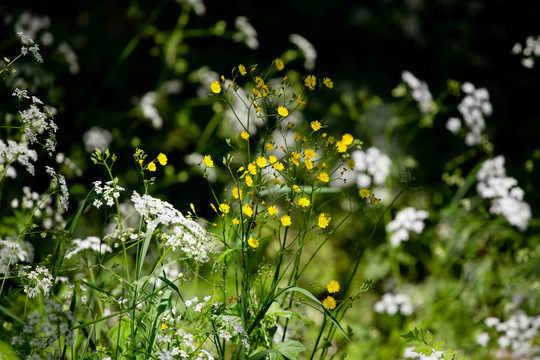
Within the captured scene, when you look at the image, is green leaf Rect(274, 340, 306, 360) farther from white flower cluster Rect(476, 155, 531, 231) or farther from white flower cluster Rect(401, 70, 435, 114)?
white flower cluster Rect(401, 70, 435, 114)

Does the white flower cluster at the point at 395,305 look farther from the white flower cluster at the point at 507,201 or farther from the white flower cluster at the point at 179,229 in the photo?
the white flower cluster at the point at 179,229

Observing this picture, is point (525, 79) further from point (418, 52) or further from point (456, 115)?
point (418, 52)

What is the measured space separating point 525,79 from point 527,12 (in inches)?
26.7

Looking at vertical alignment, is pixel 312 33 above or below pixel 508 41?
below

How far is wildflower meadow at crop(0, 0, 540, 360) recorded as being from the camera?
4.74ft

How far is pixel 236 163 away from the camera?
3.98 metres

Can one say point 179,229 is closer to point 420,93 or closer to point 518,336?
point 518,336

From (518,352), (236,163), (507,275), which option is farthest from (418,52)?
(518,352)

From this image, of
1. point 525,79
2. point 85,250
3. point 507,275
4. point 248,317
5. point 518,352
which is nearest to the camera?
point 248,317

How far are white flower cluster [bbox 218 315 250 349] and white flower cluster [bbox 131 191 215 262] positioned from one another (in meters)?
0.18

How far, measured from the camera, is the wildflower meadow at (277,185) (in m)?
1.45

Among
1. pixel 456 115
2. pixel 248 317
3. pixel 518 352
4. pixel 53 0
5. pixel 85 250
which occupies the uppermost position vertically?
pixel 456 115

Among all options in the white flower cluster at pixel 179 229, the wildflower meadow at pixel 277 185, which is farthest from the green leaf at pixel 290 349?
the white flower cluster at pixel 179 229

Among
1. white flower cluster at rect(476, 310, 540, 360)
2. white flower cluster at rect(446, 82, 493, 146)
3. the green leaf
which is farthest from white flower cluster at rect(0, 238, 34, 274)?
white flower cluster at rect(446, 82, 493, 146)
